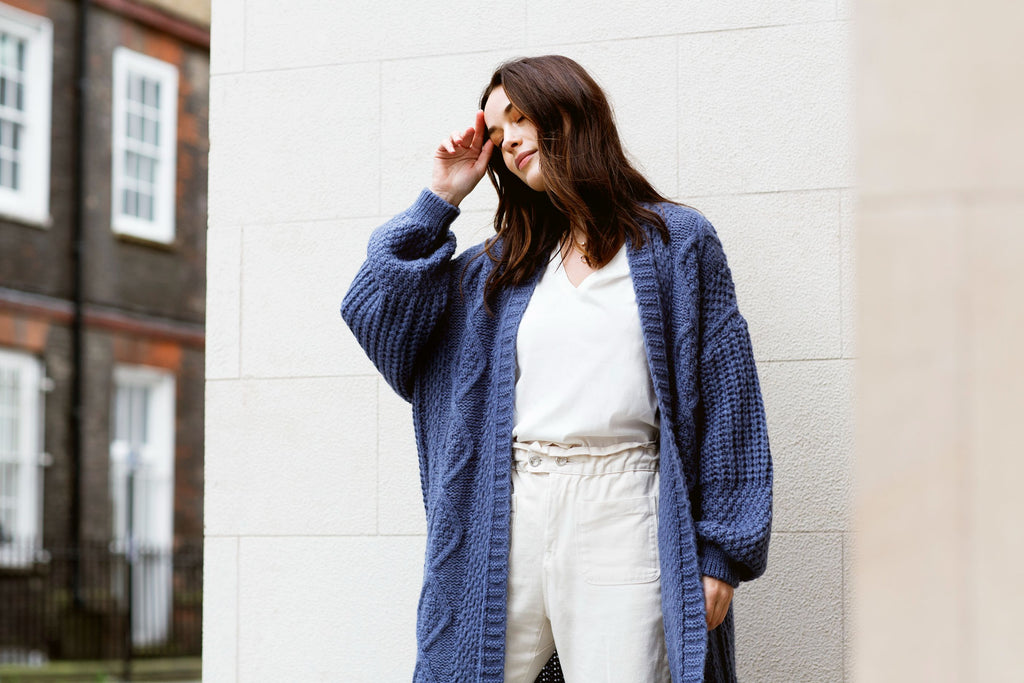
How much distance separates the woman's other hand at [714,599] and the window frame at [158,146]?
1250cm

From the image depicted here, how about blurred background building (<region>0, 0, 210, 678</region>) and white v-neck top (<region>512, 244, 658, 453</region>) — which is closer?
white v-neck top (<region>512, 244, 658, 453</region>)

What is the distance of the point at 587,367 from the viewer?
2299 millimetres

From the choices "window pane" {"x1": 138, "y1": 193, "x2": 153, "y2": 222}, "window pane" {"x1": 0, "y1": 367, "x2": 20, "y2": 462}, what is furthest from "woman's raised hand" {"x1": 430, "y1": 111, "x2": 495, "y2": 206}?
"window pane" {"x1": 138, "y1": 193, "x2": 153, "y2": 222}

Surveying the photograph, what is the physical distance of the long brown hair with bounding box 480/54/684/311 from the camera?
243 centimetres

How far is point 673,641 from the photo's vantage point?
218cm

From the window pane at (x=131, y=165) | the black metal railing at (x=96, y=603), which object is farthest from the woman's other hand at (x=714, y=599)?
the window pane at (x=131, y=165)

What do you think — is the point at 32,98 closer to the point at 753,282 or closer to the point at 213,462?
the point at 213,462

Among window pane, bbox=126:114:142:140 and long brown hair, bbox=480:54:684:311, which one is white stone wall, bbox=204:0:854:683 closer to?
long brown hair, bbox=480:54:684:311

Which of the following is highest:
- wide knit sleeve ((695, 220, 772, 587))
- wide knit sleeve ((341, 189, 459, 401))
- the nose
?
the nose

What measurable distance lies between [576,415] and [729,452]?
0.29 metres

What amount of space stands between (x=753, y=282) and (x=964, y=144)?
7.65 feet

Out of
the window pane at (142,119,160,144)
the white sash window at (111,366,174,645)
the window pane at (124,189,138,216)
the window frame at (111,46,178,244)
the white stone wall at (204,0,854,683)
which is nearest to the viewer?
the white stone wall at (204,0,854,683)

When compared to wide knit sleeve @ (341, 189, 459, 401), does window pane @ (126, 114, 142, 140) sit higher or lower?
higher

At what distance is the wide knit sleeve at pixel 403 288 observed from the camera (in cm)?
252
